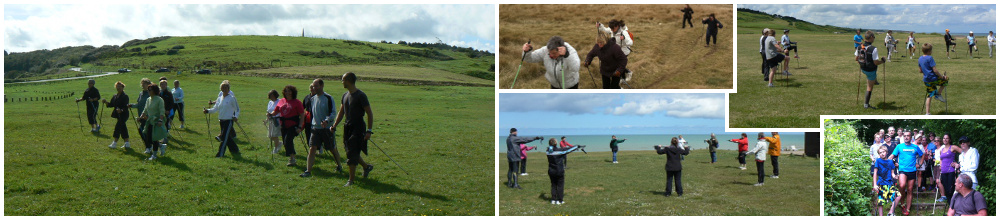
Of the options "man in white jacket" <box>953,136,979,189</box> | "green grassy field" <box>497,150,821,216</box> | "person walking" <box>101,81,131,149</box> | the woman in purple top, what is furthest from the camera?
"person walking" <box>101,81,131,149</box>

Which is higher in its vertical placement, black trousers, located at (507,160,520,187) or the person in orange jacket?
the person in orange jacket

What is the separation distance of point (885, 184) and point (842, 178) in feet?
3.09

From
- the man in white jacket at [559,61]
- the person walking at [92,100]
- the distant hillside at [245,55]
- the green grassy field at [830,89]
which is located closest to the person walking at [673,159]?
the green grassy field at [830,89]

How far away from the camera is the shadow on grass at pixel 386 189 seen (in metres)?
11.3

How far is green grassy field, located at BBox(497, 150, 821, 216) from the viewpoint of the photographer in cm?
1130

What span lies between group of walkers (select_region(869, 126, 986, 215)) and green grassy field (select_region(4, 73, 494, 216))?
7194 millimetres

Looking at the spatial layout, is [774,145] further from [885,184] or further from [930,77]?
[930,77]

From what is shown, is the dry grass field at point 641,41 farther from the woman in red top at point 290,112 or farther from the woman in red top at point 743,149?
the woman in red top at point 290,112

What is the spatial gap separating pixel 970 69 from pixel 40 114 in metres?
32.3

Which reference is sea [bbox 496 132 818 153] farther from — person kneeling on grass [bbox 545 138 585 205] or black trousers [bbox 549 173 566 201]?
black trousers [bbox 549 173 566 201]

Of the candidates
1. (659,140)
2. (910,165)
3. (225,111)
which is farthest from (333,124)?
(910,165)

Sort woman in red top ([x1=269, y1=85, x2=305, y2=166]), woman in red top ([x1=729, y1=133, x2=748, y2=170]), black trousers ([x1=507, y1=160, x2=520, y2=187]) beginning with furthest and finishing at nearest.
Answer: woman in red top ([x1=729, y1=133, x2=748, y2=170]), black trousers ([x1=507, y1=160, x2=520, y2=187]), woman in red top ([x1=269, y1=85, x2=305, y2=166])

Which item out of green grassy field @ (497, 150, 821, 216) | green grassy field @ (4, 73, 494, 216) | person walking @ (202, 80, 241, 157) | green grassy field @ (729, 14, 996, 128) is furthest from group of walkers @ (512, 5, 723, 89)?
person walking @ (202, 80, 241, 157)

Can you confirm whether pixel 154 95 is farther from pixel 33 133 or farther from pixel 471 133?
pixel 471 133
